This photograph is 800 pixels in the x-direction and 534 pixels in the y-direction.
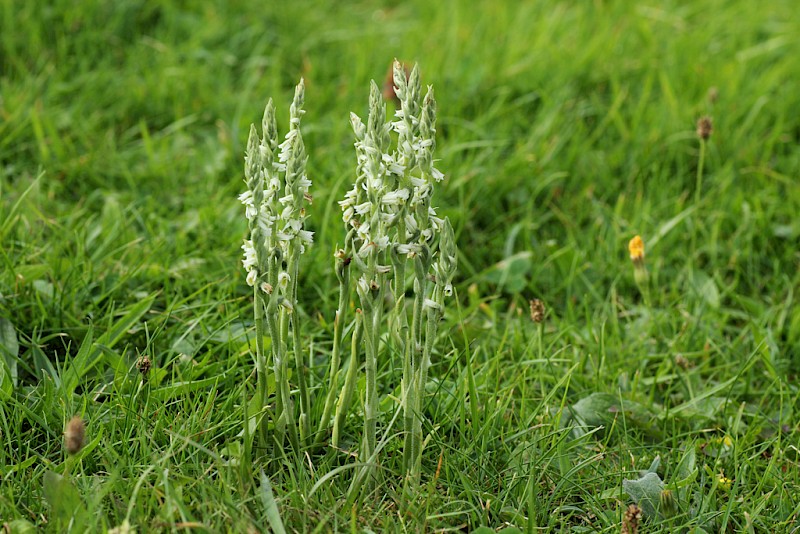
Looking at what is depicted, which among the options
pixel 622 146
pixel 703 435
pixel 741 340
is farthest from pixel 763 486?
pixel 622 146

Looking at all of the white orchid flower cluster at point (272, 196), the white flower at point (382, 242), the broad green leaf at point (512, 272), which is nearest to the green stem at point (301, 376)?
the white orchid flower cluster at point (272, 196)

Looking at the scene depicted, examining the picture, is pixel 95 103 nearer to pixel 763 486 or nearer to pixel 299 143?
pixel 299 143

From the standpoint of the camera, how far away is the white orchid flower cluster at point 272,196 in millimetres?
1903

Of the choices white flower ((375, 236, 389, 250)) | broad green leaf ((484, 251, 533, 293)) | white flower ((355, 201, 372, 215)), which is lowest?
broad green leaf ((484, 251, 533, 293))

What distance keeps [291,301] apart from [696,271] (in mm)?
1922

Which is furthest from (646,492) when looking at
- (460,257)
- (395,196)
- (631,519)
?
(460,257)

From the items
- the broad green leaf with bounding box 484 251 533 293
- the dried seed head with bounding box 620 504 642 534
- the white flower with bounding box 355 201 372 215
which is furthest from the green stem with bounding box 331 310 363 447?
the broad green leaf with bounding box 484 251 533 293

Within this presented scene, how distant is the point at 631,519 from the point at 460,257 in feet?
5.16

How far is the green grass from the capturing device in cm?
220

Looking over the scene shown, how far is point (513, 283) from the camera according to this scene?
333 cm

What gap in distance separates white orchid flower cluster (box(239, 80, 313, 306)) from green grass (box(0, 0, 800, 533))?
310 millimetres

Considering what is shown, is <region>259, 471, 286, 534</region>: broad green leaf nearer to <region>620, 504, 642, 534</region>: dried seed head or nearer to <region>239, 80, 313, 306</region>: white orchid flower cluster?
<region>239, 80, 313, 306</region>: white orchid flower cluster

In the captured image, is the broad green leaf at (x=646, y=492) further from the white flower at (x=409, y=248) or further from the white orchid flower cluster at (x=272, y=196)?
the white orchid flower cluster at (x=272, y=196)

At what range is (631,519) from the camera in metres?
1.97
